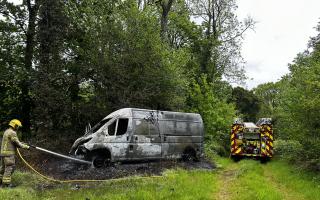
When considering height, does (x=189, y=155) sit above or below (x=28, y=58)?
below

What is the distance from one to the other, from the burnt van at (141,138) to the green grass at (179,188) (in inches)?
97.7

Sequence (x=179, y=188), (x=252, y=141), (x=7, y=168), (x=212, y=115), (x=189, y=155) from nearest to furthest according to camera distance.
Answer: (x=179, y=188) < (x=7, y=168) < (x=189, y=155) < (x=252, y=141) < (x=212, y=115)

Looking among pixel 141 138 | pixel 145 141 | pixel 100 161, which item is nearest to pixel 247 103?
pixel 145 141

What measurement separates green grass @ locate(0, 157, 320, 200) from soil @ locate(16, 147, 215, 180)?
0.99 metres

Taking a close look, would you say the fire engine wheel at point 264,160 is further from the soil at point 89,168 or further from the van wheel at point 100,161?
the van wheel at point 100,161

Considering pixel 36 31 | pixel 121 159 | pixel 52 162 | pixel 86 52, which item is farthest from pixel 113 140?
pixel 36 31

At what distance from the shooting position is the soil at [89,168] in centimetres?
1301

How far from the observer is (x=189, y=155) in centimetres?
1862

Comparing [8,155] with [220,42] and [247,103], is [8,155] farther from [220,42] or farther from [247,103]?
[247,103]

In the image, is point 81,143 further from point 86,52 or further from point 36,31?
point 36,31

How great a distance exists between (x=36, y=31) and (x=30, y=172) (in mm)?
9975

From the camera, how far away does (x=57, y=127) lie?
19.0m

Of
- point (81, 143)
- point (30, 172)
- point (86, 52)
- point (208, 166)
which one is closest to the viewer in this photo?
point (30, 172)

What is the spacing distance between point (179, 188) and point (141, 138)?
5.49m
